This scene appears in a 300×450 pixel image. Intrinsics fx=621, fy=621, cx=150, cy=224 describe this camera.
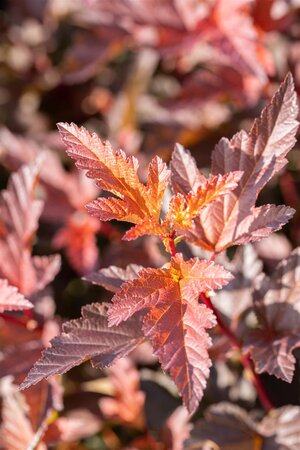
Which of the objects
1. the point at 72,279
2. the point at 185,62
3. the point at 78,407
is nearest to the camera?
the point at 78,407

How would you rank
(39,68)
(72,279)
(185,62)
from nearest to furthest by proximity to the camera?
1. (72,279)
2. (185,62)
3. (39,68)

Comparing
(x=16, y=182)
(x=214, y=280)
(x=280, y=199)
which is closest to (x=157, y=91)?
(x=280, y=199)

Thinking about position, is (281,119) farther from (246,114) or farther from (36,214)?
(246,114)

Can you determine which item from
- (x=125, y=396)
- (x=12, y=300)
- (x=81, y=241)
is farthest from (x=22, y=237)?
(x=125, y=396)

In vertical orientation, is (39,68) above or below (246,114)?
above

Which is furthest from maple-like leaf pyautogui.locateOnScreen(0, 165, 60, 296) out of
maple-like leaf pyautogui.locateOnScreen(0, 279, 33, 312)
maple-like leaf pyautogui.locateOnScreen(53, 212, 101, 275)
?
maple-like leaf pyautogui.locateOnScreen(53, 212, 101, 275)

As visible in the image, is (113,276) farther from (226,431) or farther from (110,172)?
(226,431)

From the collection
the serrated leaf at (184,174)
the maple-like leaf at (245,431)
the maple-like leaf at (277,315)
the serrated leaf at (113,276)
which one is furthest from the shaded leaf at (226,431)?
the serrated leaf at (184,174)

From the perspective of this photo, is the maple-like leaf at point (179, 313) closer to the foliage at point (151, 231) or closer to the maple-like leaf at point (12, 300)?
the foliage at point (151, 231)
